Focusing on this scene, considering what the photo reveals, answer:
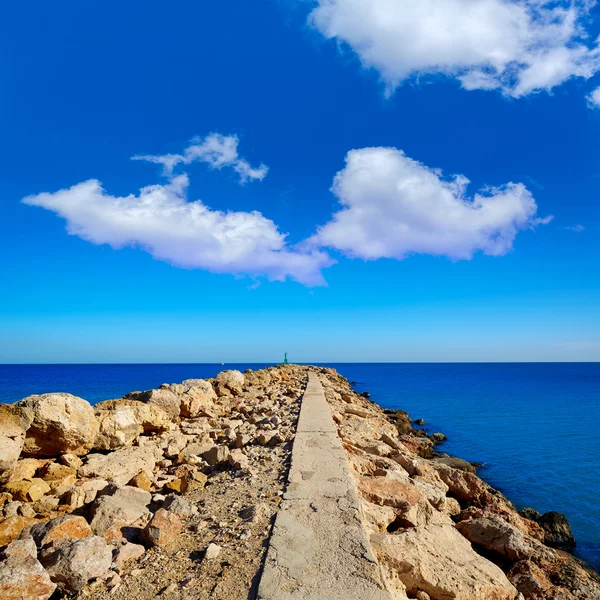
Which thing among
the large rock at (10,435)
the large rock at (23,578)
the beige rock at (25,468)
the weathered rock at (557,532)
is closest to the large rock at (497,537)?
the weathered rock at (557,532)

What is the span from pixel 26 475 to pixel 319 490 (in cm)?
360

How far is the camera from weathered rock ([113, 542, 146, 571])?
3396mm

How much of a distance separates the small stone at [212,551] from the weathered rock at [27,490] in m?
2.52

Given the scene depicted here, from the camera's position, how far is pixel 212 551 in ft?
11.4

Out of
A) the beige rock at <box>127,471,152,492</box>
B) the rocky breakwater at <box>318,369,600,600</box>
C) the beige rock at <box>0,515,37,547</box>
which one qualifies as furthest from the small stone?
the beige rock at <box>127,471,152,492</box>

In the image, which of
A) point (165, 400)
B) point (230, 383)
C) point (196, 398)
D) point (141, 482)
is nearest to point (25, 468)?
point (141, 482)

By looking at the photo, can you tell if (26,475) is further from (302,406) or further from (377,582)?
(302,406)

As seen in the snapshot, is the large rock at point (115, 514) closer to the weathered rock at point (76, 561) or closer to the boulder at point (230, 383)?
the weathered rock at point (76, 561)

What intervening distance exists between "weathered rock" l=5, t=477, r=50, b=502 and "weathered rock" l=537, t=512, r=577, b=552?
25.4 ft

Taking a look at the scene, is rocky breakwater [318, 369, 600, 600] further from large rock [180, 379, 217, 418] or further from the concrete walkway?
large rock [180, 379, 217, 418]

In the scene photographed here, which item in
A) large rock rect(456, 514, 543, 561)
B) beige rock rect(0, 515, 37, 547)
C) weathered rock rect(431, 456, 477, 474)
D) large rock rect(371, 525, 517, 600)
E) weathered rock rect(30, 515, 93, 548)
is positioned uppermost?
weathered rock rect(30, 515, 93, 548)

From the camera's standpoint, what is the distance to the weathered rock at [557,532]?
7.25 m

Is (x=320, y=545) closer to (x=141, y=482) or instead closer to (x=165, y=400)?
(x=141, y=482)

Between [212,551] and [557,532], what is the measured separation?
22.6ft
